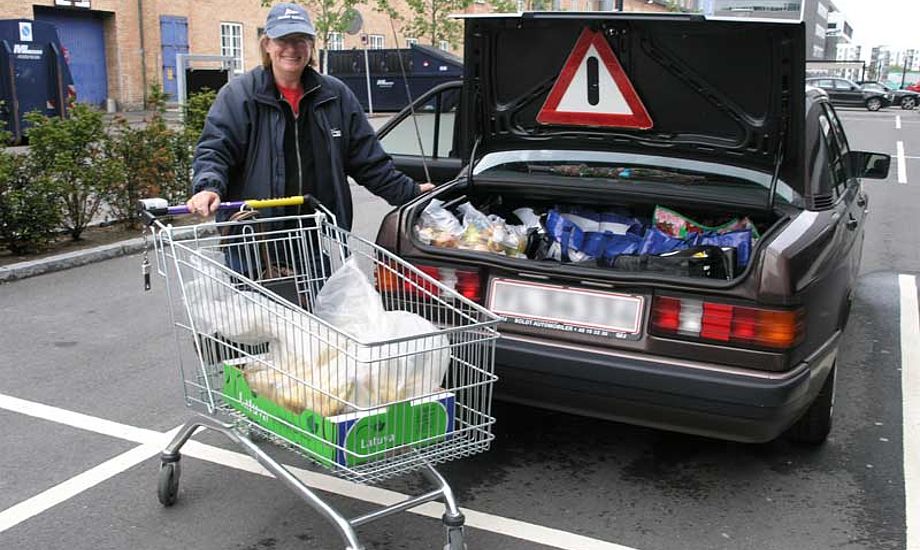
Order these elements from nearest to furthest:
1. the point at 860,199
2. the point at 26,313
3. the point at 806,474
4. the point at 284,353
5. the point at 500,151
→ the point at 284,353 → the point at 806,474 → the point at 500,151 → the point at 860,199 → the point at 26,313

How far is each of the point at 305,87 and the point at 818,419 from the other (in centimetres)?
269

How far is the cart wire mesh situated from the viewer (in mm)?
2711

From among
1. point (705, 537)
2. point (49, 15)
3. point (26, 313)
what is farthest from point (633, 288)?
point (49, 15)

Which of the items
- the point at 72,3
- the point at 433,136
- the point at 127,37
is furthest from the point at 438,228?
the point at 127,37

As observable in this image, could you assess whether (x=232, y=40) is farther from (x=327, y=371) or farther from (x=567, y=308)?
(x=327, y=371)

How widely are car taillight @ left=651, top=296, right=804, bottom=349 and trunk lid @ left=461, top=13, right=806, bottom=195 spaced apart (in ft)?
2.84

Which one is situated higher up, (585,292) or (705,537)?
(585,292)

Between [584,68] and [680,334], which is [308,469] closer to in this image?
[680,334]

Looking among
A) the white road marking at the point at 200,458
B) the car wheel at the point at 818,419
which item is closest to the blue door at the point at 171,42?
the white road marking at the point at 200,458

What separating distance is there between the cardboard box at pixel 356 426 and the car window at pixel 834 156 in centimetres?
250

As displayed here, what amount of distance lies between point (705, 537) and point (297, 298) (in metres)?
1.81

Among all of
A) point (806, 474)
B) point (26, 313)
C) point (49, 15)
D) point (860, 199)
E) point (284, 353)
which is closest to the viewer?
point (284, 353)

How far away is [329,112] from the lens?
3926 mm

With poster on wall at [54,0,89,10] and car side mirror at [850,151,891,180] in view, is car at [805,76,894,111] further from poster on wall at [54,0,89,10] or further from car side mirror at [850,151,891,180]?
car side mirror at [850,151,891,180]
